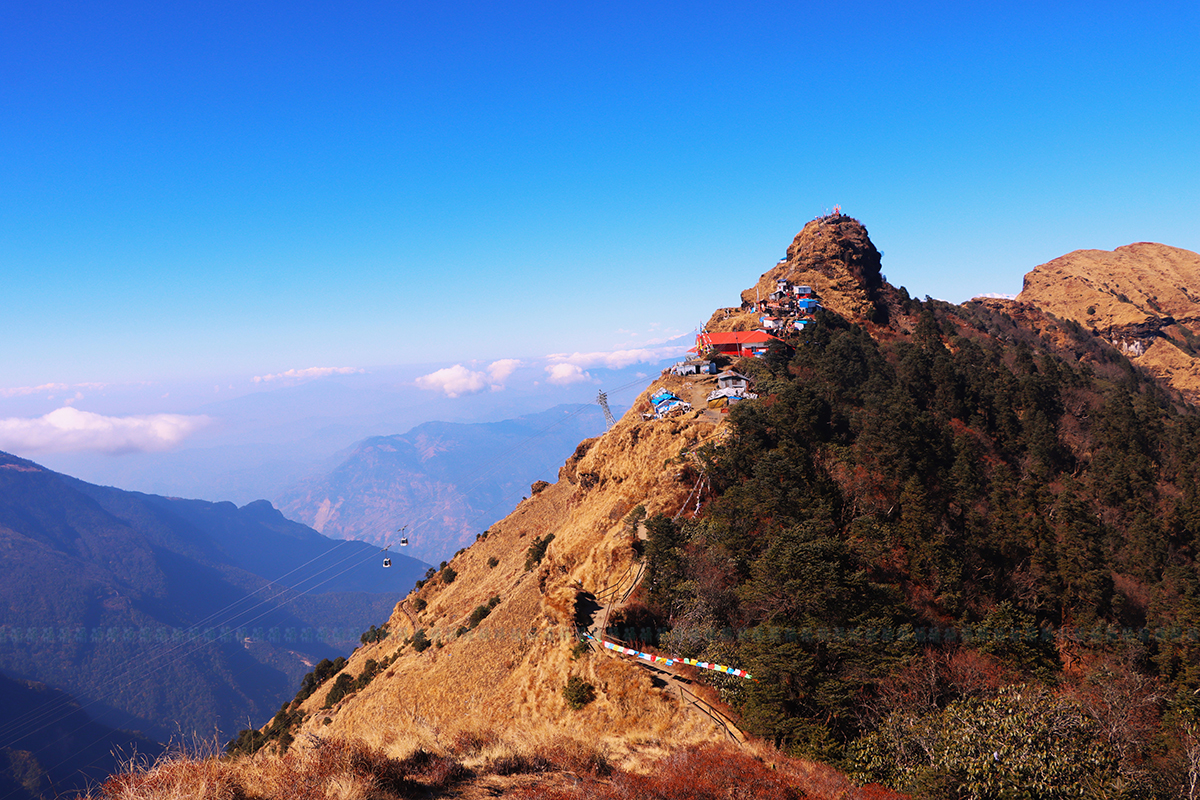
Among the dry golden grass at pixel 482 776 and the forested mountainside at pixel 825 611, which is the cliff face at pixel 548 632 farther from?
the dry golden grass at pixel 482 776

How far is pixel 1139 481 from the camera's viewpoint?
5691cm

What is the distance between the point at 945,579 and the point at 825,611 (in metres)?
14.6

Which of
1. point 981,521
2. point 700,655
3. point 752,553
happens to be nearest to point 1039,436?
point 981,521

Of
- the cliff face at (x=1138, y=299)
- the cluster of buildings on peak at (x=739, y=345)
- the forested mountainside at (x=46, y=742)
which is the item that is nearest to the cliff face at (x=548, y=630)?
the cluster of buildings on peak at (x=739, y=345)

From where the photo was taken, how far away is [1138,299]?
479 ft

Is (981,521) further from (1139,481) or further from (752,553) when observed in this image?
(1139,481)

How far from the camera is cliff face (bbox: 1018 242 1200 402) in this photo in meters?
126

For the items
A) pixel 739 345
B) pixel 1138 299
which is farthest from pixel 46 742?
pixel 1138 299

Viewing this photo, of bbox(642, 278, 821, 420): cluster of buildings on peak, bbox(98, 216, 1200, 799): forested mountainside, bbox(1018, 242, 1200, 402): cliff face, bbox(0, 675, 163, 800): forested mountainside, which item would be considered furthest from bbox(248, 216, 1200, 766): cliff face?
bbox(0, 675, 163, 800): forested mountainside

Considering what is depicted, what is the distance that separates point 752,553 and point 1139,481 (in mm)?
49944

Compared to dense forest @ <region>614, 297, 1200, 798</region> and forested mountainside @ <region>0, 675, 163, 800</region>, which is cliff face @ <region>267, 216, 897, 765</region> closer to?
dense forest @ <region>614, 297, 1200, 798</region>

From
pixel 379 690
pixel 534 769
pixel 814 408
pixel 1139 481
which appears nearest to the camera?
pixel 534 769

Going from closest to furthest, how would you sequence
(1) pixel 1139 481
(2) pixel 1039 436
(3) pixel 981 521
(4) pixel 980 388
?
1. (3) pixel 981 521
2. (1) pixel 1139 481
3. (2) pixel 1039 436
4. (4) pixel 980 388

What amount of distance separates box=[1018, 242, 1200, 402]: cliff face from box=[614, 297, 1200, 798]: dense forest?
7398 cm
